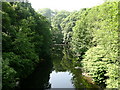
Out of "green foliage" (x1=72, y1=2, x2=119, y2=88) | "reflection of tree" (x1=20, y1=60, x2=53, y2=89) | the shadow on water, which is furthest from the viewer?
"reflection of tree" (x1=20, y1=60, x2=53, y2=89)

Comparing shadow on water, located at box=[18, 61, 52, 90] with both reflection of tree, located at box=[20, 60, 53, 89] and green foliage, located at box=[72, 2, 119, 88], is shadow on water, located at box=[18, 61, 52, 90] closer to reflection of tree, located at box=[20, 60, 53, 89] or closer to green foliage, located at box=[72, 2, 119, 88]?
reflection of tree, located at box=[20, 60, 53, 89]

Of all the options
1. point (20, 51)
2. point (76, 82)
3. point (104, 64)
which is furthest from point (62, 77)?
point (20, 51)

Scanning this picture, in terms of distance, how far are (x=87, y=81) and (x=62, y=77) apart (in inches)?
160

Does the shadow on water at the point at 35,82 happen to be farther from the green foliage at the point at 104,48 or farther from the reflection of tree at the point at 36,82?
the green foliage at the point at 104,48

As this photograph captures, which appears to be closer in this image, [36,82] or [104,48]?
[104,48]

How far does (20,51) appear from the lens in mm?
12336

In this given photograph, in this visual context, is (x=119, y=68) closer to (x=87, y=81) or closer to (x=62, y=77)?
(x=87, y=81)

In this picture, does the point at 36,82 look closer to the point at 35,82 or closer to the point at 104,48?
the point at 35,82

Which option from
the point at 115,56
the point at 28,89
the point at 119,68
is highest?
the point at 115,56

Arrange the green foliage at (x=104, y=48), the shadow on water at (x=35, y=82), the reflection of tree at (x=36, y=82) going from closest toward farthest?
1. the green foliage at (x=104, y=48)
2. the shadow on water at (x=35, y=82)
3. the reflection of tree at (x=36, y=82)

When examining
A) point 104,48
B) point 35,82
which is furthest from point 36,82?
point 104,48

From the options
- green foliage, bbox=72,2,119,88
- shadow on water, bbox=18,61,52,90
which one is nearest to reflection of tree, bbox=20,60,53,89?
shadow on water, bbox=18,61,52,90

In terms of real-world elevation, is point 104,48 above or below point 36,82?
above

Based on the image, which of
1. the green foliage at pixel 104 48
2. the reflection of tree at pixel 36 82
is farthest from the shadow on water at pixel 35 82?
the green foliage at pixel 104 48
